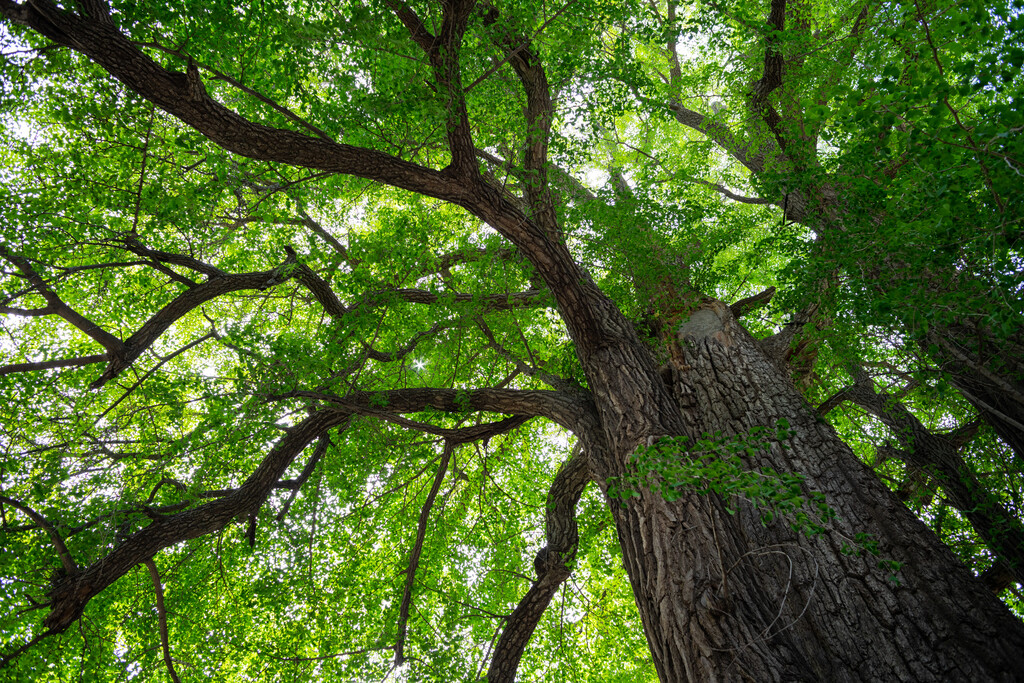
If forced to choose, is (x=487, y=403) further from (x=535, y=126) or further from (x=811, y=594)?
(x=811, y=594)

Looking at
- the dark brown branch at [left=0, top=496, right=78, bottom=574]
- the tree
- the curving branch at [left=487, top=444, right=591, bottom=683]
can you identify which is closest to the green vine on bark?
the tree

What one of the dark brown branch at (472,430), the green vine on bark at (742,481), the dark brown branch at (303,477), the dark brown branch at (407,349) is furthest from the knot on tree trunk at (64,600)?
the green vine on bark at (742,481)

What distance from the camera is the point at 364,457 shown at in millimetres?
6203

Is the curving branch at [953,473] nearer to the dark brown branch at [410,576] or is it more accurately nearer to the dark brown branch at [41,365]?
the dark brown branch at [410,576]

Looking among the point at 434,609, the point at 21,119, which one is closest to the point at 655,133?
the point at 434,609

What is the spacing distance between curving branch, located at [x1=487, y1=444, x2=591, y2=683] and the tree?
0.04 meters

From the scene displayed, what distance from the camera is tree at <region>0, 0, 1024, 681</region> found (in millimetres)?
3400

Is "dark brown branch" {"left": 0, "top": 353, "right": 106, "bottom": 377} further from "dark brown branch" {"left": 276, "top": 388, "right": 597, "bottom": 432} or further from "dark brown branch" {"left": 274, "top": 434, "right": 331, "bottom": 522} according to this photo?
"dark brown branch" {"left": 274, "top": 434, "right": 331, "bottom": 522}

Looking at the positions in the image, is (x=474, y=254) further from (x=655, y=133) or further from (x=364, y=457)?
(x=655, y=133)

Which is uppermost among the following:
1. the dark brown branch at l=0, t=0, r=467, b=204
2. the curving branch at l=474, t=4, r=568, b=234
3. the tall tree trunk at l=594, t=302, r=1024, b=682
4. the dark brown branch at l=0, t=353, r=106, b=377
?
the curving branch at l=474, t=4, r=568, b=234

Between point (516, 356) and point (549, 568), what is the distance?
2314 mm

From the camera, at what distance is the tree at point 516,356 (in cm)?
340

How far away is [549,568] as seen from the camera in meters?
5.71

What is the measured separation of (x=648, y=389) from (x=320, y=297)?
13.4 ft
